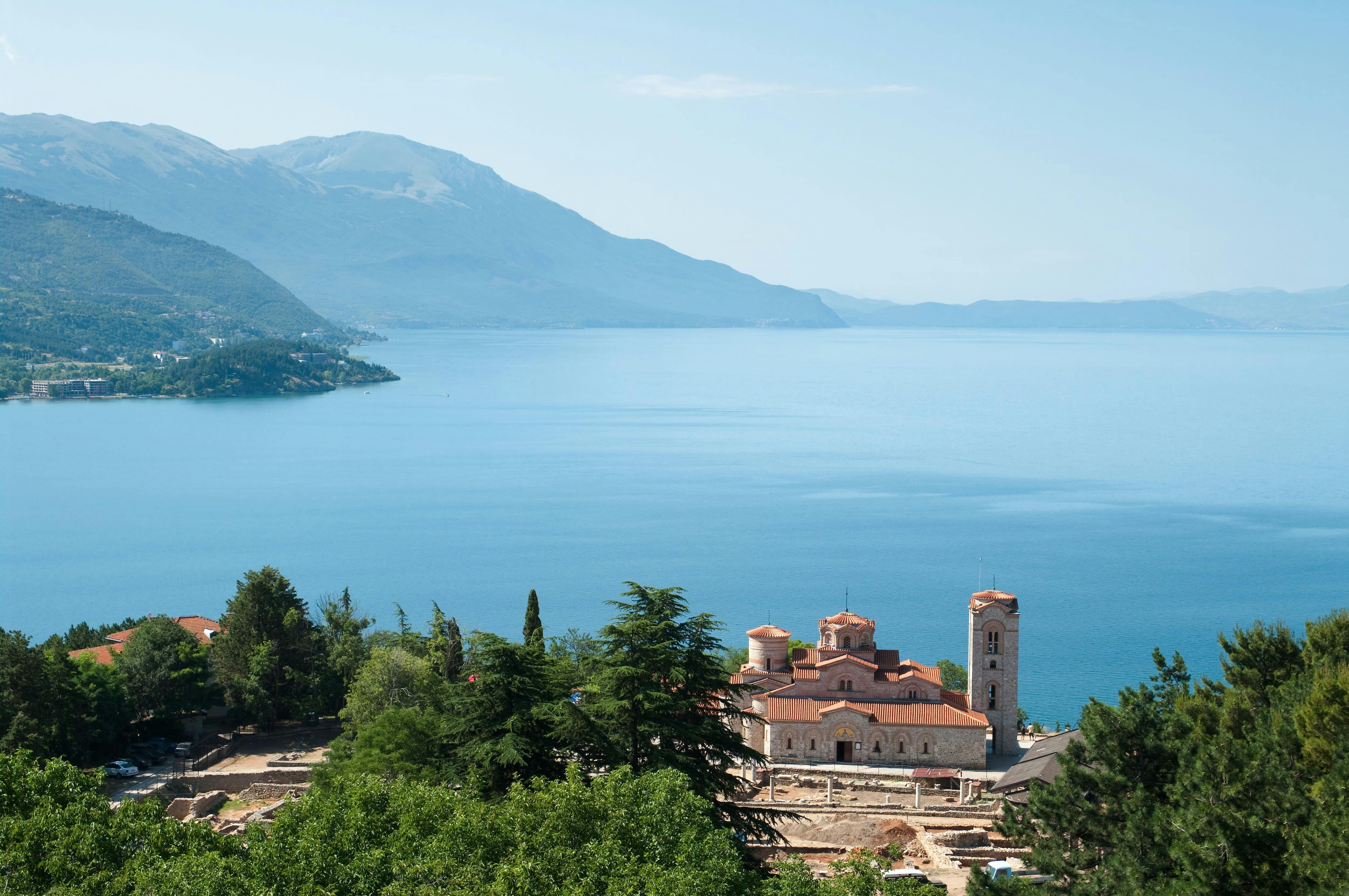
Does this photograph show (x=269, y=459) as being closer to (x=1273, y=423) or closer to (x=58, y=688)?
(x=58, y=688)

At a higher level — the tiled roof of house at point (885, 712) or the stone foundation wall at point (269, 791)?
the tiled roof of house at point (885, 712)

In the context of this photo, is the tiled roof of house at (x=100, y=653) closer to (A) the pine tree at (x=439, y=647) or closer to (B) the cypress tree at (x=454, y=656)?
(A) the pine tree at (x=439, y=647)

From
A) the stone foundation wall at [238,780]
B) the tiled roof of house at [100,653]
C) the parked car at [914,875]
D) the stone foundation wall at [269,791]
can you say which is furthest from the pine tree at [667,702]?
the tiled roof of house at [100,653]

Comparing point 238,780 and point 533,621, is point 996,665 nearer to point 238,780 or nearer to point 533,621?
point 533,621

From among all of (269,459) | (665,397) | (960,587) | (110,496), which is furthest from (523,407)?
(960,587)

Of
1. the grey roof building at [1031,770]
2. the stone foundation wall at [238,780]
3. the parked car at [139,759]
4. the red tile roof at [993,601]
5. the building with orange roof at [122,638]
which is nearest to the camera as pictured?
the grey roof building at [1031,770]

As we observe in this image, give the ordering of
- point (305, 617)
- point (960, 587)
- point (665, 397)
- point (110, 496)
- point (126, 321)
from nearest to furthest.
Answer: point (305, 617) → point (960, 587) → point (110, 496) → point (665, 397) → point (126, 321)

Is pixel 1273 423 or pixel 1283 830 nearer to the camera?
pixel 1283 830
